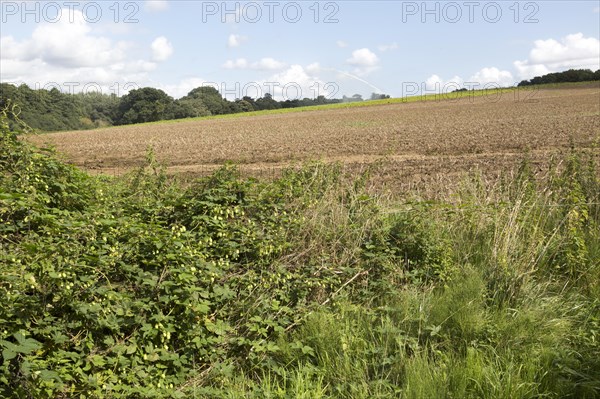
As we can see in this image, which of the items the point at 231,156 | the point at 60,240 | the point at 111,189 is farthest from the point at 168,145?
the point at 60,240

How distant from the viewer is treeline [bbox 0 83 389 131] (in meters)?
74.7

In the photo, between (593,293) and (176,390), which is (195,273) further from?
(593,293)

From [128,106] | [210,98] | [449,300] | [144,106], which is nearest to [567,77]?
[210,98]

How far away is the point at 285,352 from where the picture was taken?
14.5ft

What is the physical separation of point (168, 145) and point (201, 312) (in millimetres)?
30825

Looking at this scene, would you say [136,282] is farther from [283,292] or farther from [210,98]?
[210,98]

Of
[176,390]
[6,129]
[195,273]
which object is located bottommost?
[176,390]

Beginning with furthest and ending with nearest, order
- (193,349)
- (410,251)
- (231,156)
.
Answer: (231,156) → (410,251) → (193,349)

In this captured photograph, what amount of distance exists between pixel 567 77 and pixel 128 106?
7211 centimetres

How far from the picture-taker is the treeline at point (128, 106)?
245ft

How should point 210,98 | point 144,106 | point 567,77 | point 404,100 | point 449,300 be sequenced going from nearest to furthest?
point 449,300 < point 404,100 < point 144,106 < point 567,77 < point 210,98

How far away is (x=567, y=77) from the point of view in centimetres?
9069

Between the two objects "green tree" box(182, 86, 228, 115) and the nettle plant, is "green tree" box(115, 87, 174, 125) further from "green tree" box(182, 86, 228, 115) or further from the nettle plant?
the nettle plant

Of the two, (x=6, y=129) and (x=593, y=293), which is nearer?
(x=593, y=293)
